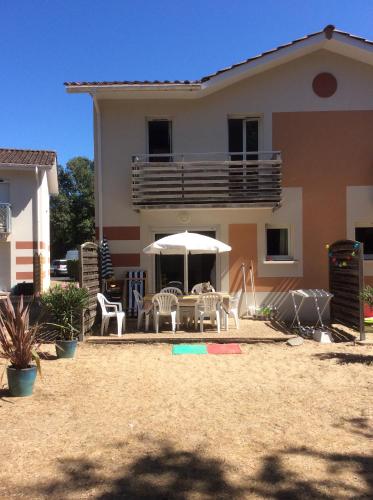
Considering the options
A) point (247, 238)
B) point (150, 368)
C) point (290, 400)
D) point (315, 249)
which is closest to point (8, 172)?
point (247, 238)

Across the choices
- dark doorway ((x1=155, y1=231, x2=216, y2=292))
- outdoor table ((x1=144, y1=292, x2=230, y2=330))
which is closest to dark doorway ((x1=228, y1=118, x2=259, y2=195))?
dark doorway ((x1=155, y1=231, x2=216, y2=292))

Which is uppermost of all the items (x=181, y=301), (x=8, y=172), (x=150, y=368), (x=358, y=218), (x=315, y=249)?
(x=8, y=172)

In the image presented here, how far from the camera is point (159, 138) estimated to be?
12.4 metres

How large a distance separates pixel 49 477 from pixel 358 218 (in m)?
10.5

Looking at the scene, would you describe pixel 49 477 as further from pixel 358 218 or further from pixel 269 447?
pixel 358 218

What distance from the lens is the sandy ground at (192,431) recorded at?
3531 mm

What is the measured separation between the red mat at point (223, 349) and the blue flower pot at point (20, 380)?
3.55 m

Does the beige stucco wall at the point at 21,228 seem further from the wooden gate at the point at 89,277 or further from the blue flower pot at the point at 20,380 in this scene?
the blue flower pot at the point at 20,380

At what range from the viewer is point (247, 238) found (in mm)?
11992

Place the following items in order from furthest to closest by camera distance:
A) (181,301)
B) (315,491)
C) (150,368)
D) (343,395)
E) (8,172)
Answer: (8,172) → (181,301) → (150,368) → (343,395) → (315,491)

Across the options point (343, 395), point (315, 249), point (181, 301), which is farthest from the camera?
point (315, 249)

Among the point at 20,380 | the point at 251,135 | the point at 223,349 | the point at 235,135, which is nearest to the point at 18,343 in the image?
the point at 20,380

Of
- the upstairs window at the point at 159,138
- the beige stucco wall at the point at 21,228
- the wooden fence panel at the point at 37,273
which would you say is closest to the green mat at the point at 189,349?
the upstairs window at the point at 159,138

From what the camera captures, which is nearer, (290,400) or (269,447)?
(269,447)
